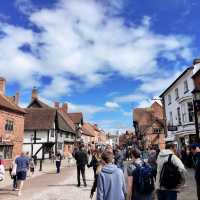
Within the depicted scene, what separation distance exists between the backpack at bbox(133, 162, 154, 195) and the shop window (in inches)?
975

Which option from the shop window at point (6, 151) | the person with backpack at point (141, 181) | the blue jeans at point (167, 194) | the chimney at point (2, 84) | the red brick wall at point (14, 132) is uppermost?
the chimney at point (2, 84)

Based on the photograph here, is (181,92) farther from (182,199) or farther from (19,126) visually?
(182,199)

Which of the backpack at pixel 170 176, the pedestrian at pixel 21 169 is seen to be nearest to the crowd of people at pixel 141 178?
the backpack at pixel 170 176

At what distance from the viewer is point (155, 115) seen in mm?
54062

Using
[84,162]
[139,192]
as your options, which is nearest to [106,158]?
[139,192]

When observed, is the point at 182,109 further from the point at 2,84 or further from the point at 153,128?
the point at 153,128

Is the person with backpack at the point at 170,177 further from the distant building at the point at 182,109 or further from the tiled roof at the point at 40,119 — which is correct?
the tiled roof at the point at 40,119

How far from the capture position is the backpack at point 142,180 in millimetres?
5395

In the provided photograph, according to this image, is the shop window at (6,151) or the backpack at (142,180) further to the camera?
the shop window at (6,151)

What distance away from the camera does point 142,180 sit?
5.39 m

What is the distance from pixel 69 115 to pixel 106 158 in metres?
61.8

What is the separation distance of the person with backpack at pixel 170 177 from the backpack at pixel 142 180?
304 mm

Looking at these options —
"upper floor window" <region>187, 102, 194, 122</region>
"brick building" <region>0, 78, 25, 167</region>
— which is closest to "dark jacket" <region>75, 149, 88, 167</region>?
"brick building" <region>0, 78, 25, 167</region>

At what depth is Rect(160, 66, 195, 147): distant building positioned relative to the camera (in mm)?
26781
